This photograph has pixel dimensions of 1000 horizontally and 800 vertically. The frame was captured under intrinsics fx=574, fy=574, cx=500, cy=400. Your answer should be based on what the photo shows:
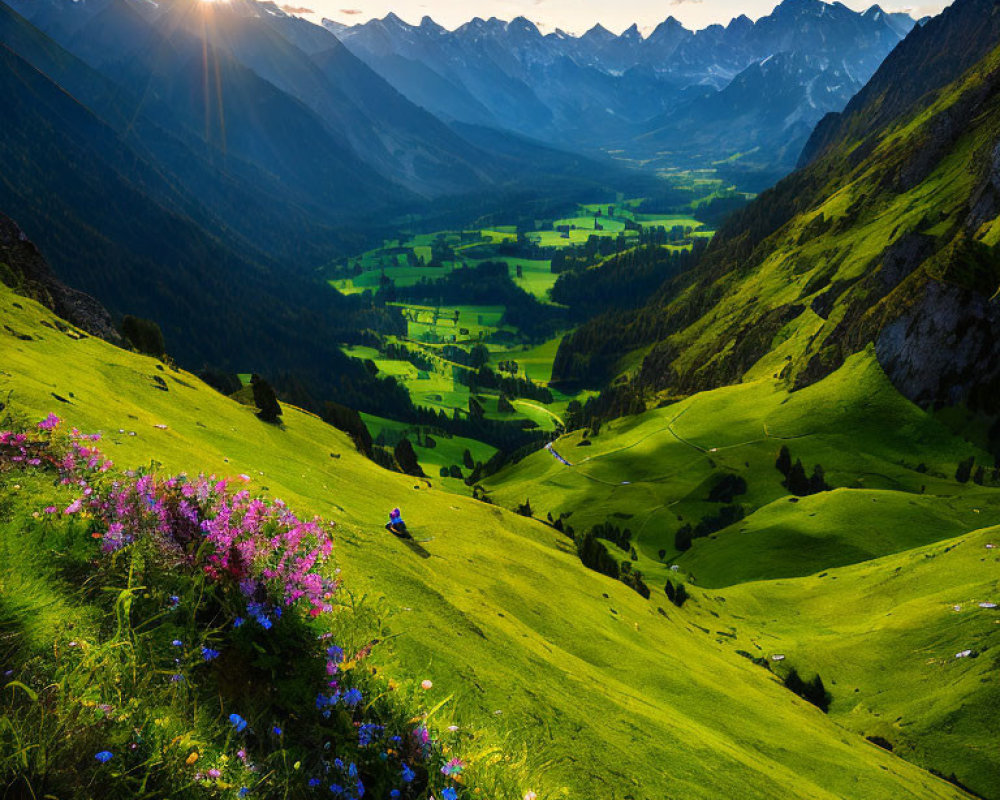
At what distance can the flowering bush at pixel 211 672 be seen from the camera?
670 centimetres

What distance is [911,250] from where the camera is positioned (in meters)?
162

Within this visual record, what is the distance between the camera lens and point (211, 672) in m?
8.81

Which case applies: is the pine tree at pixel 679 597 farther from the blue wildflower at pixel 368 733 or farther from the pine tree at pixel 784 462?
the pine tree at pixel 784 462

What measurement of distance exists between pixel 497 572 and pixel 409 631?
16741 millimetres

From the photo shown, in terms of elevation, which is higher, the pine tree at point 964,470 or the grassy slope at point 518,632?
the pine tree at point 964,470

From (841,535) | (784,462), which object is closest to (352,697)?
(841,535)

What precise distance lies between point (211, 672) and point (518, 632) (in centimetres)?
1547

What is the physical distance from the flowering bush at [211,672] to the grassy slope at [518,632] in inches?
77.0

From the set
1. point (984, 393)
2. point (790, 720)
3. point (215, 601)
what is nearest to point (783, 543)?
→ point (984, 393)

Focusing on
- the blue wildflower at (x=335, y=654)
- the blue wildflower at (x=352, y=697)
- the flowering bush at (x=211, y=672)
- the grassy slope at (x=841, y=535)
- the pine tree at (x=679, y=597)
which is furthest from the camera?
the pine tree at (x=679, y=597)

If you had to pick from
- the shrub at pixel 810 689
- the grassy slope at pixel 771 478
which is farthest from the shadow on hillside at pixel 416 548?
the grassy slope at pixel 771 478

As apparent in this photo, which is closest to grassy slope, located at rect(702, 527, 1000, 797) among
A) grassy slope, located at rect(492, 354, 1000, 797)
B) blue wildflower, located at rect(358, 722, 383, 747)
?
grassy slope, located at rect(492, 354, 1000, 797)

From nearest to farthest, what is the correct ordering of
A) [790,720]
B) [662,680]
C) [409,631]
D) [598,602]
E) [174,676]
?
[174,676] → [409,631] → [662,680] → [790,720] → [598,602]

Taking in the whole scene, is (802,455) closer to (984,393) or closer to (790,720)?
(984,393)
